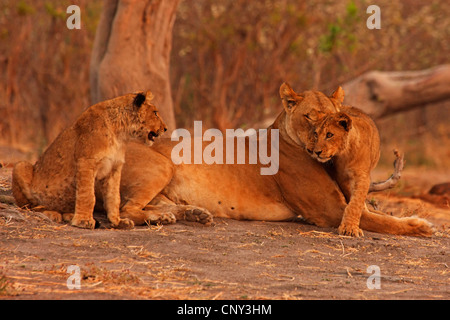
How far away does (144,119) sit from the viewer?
5.16 meters

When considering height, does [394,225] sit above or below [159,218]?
below

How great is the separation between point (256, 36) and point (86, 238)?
800 centimetres

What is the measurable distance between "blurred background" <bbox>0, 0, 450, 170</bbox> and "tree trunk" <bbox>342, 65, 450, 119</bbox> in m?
1.23

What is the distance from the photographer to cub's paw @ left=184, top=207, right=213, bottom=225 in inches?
214

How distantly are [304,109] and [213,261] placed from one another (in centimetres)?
159

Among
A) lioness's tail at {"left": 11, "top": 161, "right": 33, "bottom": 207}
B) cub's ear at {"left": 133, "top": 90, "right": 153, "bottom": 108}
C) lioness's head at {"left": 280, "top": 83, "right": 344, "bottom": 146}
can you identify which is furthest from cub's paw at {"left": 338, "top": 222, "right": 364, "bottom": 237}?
lioness's tail at {"left": 11, "top": 161, "right": 33, "bottom": 207}

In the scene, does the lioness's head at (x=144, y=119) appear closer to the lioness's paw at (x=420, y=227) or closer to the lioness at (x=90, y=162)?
the lioness at (x=90, y=162)

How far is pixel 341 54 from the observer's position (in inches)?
529

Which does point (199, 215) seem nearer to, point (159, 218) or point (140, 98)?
point (159, 218)

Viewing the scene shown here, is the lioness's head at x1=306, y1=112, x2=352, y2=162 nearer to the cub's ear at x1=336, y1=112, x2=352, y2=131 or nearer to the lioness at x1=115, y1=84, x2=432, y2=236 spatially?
the cub's ear at x1=336, y1=112, x2=352, y2=131

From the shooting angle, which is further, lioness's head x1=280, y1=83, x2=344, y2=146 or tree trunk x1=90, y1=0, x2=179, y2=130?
tree trunk x1=90, y1=0, x2=179, y2=130

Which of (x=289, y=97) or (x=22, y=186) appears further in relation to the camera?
(x=289, y=97)

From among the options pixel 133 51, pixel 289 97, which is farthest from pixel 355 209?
pixel 133 51
